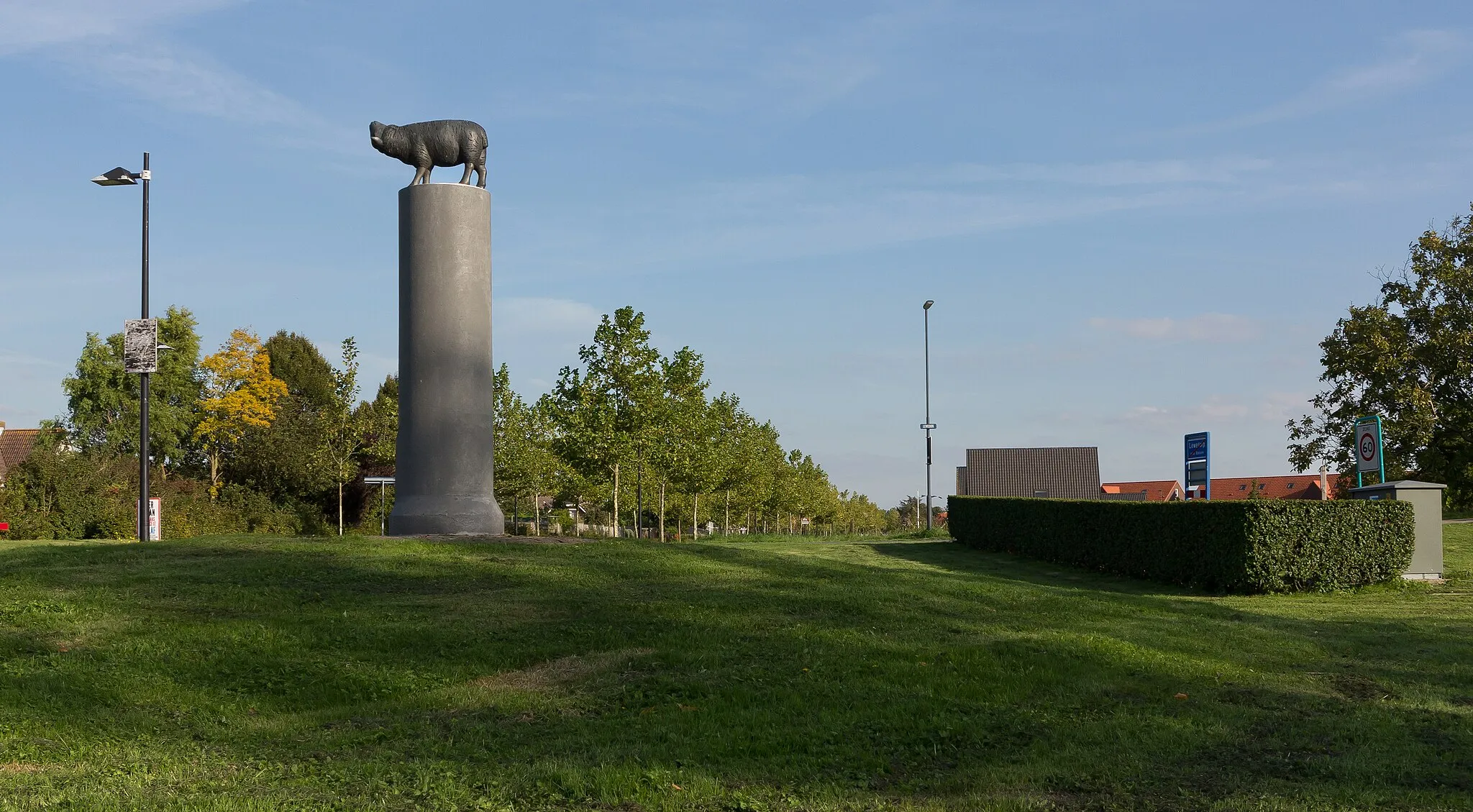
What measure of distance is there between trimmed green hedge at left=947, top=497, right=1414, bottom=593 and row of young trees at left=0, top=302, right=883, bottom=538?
16105 millimetres

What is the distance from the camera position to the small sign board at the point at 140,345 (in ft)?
63.0

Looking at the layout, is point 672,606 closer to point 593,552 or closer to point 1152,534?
point 593,552

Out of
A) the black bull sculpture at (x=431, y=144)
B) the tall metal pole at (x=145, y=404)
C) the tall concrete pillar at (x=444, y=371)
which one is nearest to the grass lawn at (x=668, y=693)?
the tall concrete pillar at (x=444, y=371)

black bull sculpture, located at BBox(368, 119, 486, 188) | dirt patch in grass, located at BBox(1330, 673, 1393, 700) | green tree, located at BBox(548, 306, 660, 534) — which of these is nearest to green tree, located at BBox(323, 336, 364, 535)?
green tree, located at BBox(548, 306, 660, 534)

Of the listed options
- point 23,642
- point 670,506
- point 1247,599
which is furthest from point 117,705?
point 670,506

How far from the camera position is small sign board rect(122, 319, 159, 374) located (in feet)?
63.0

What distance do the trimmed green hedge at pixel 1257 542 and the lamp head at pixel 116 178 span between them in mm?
19844

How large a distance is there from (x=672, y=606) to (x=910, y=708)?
4.44 meters

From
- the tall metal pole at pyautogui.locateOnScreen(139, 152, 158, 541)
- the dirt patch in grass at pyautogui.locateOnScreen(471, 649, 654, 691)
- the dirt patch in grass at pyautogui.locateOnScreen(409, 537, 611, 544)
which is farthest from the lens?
the tall metal pole at pyautogui.locateOnScreen(139, 152, 158, 541)

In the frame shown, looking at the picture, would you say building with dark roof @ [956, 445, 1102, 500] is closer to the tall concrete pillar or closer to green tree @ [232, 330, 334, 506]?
green tree @ [232, 330, 334, 506]

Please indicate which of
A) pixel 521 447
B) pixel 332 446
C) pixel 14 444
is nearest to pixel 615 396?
pixel 521 447

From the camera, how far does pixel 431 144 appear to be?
19578 mm

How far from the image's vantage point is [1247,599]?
62.7 feet

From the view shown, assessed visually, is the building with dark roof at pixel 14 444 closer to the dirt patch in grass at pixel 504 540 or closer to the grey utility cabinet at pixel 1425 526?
the dirt patch in grass at pixel 504 540
